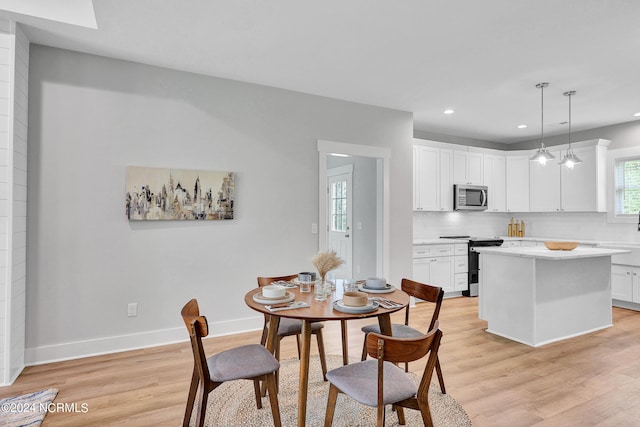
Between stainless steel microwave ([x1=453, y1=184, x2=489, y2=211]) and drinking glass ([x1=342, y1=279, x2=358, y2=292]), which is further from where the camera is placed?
stainless steel microwave ([x1=453, y1=184, x2=489, y2=211])

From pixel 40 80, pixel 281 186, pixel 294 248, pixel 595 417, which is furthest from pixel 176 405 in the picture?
pixel 40 80

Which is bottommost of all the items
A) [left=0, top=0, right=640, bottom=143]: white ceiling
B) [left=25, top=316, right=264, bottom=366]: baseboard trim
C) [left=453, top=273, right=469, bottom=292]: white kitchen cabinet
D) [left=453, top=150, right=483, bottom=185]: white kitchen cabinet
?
[left=25, top=316, right=264, bottom=366]: baseboard trim

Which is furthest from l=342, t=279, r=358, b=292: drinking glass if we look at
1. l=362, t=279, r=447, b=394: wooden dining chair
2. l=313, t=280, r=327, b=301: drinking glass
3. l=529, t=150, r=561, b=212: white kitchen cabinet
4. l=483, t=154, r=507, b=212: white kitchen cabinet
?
l=529, t=150, r=561, b=212: white kitchen cabinet

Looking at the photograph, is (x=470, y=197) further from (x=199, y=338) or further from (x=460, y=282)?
(x=199, y=338)

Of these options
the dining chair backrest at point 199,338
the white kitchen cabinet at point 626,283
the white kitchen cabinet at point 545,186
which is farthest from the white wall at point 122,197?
the white kitchen cabinet at point 626,283

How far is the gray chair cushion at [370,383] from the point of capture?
5.55 ft

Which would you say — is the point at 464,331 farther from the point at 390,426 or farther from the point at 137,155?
the point at 137,155

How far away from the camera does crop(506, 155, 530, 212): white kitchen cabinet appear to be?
257 inches

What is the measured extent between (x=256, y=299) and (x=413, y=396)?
99cm

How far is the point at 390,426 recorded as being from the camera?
220cm

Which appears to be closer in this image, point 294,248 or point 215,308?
point 215,308

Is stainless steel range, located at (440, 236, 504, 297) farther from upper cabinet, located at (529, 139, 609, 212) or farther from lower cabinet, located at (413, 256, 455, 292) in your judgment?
upper cabinet, located at (529, 139, 609, 212)

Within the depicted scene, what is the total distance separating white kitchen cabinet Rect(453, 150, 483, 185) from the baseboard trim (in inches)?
165

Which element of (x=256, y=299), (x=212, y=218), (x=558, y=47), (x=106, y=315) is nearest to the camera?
(x=256, y=299)
